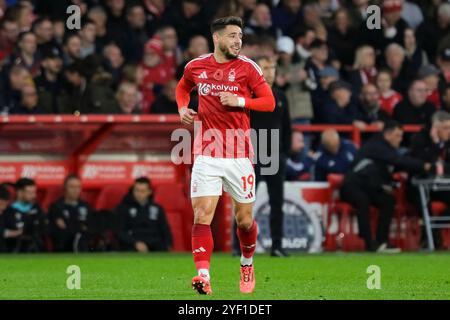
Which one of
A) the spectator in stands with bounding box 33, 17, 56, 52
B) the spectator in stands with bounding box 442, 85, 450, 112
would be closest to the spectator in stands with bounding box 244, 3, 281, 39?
the spectator in stands with bounding box 442, 85, 450, 112

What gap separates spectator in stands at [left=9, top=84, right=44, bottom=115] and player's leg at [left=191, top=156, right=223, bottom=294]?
8423mm

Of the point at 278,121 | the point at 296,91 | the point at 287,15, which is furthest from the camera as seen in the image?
the point at 287,15

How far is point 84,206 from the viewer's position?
19.2 meters

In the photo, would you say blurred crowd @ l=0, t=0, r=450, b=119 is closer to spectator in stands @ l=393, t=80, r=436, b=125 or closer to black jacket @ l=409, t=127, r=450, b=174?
spectator in stands @ l=393, t=80, r=436, b=125

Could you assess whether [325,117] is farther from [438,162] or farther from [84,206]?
[84,206]

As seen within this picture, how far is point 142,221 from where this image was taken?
756 inches

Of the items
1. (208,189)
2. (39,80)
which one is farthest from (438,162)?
(208,189)

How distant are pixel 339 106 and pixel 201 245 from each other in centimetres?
993

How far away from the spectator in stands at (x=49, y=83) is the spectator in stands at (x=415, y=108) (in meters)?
5.43

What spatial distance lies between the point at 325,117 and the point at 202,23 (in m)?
2.96

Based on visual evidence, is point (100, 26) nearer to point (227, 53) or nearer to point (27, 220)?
point (27, 220)

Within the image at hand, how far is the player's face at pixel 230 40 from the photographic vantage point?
11.6 metres

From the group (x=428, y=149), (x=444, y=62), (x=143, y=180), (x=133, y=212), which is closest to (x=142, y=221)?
(x=133, y=212)

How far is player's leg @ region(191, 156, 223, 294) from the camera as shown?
11445mm
